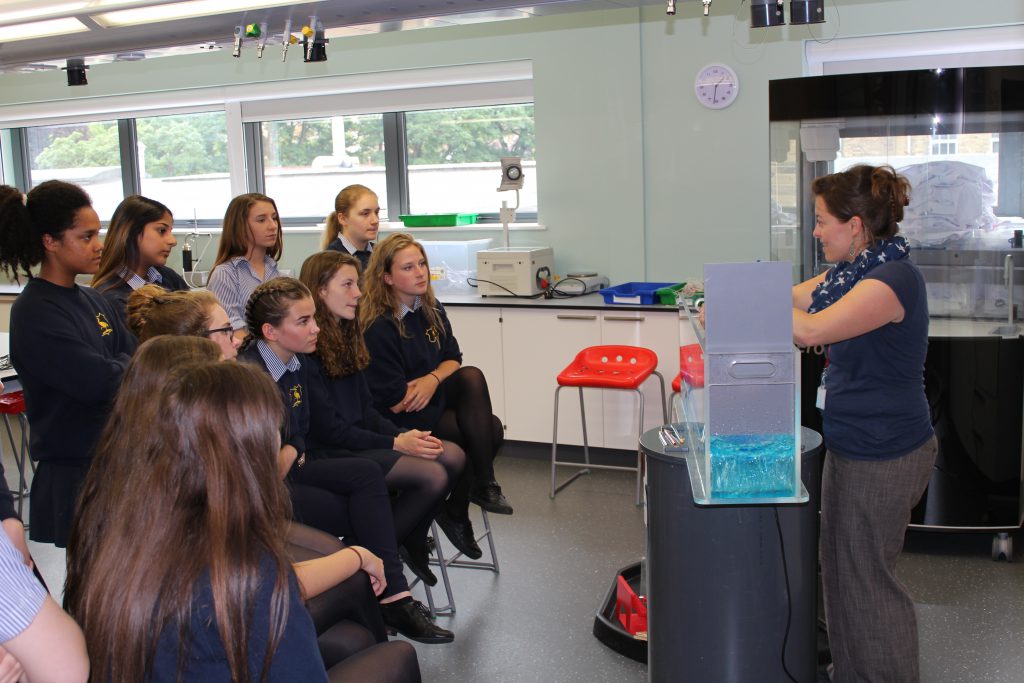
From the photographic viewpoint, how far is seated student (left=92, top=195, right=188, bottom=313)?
322 centimetres

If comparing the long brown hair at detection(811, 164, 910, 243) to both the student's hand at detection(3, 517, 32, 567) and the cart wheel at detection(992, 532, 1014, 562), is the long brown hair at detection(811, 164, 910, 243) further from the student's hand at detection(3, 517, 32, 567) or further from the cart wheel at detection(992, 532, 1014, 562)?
the student's hand at detection(3, 517, 32, 567)

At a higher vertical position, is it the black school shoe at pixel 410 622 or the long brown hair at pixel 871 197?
the long brown hair at pixel 871 197

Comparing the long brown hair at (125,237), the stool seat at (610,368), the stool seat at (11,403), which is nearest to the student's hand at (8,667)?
the long brown hair at (125,237)

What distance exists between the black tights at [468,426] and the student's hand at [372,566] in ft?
4.07

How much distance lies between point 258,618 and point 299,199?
5.32 meters

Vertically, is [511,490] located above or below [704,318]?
below

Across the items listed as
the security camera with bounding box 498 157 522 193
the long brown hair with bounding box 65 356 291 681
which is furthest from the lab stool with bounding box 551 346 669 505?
the long brown hair with bounding box 65 356 291 681

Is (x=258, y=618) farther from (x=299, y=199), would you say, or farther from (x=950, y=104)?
(x=299, y=199)

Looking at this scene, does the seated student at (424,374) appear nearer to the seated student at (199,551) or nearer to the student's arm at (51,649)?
the seated student at (199,551)

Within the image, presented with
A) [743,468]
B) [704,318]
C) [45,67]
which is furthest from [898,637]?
[45,67]

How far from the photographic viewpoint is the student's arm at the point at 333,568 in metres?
2.11

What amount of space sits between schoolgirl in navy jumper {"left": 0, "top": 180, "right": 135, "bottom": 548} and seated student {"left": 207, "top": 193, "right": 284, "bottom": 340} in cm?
101

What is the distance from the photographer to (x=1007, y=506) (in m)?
3.65

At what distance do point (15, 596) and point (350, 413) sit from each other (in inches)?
76.7
